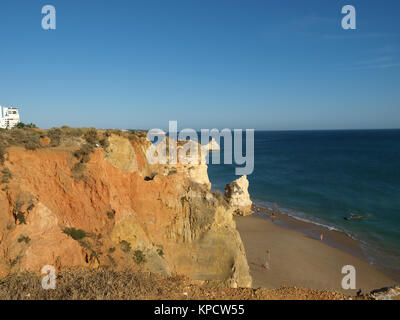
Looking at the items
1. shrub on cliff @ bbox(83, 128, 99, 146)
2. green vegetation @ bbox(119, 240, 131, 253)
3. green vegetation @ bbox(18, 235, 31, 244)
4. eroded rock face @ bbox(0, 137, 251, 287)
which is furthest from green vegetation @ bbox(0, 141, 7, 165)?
green vegetation @ bbox(119, 240, 131, 253)

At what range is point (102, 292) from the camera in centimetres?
779

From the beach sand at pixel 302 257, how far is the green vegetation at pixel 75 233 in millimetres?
15351

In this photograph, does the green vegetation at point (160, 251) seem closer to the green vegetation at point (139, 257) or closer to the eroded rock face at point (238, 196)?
the green vegetation at point (139, 257)

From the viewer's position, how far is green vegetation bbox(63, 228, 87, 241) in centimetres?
1063

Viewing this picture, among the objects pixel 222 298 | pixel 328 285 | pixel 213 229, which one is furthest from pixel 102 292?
pixel 328 285

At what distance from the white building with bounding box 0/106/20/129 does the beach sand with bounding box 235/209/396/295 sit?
33.7m

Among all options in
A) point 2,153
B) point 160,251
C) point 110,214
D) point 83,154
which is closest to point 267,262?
point 160,251

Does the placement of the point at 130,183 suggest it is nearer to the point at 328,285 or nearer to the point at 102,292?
the point at 102,292

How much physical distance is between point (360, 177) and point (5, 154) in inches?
2710

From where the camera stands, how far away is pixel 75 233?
424 inches

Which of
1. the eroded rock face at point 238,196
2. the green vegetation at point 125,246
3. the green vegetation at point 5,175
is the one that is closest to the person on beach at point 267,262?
the eroded rock face at point 238,196

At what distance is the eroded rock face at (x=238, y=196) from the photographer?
1534 inches

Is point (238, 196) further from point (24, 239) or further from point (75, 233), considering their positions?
point (24, 239)

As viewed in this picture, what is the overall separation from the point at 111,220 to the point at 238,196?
28.9 meters
